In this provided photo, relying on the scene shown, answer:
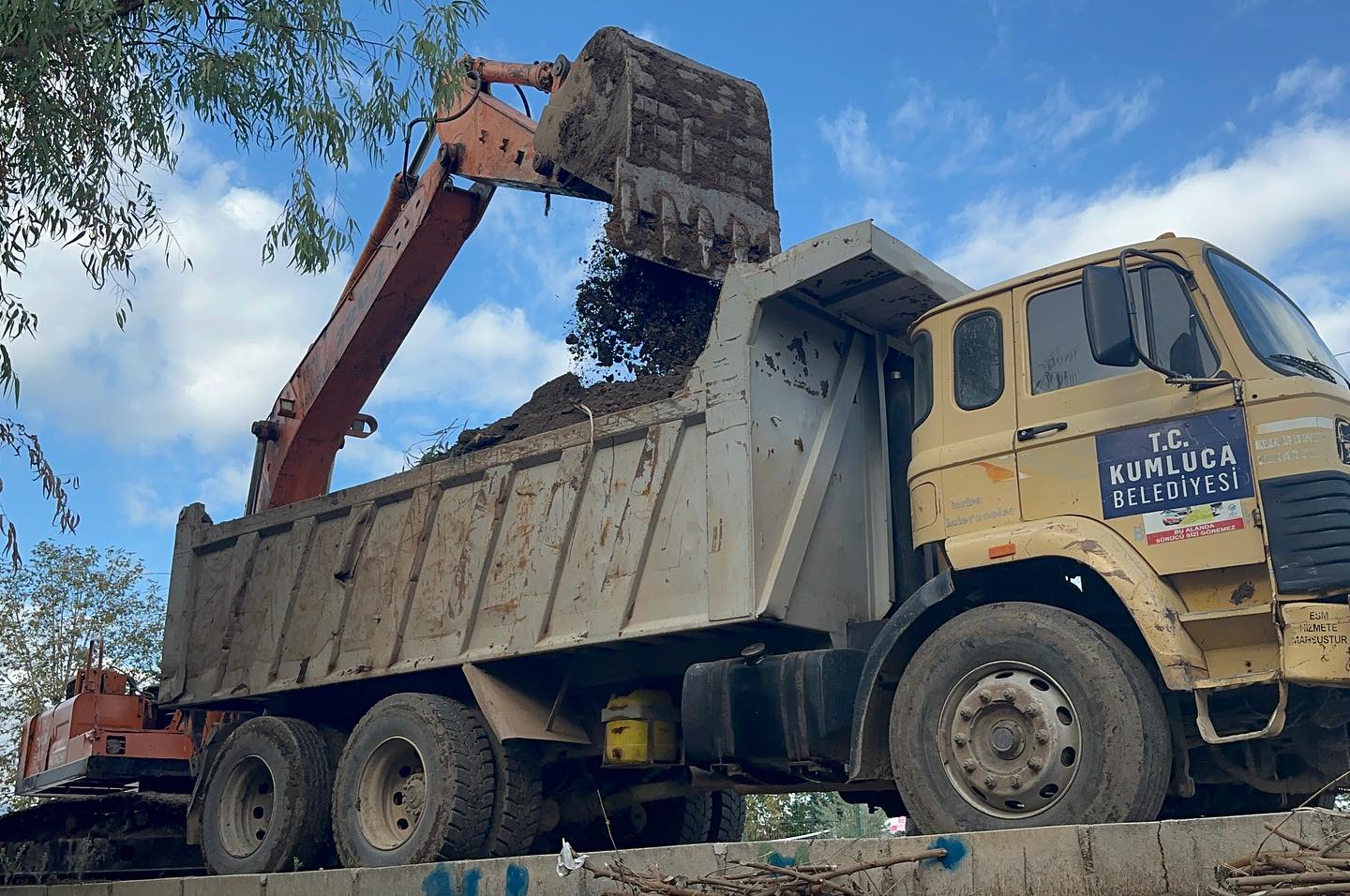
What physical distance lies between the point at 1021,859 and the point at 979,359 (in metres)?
2.46

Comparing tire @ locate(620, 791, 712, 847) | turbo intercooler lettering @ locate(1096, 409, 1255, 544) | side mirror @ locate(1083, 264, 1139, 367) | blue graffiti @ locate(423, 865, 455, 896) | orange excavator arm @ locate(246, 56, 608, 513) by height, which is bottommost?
blue graffiti @ locate(423, 865, 455, 896)

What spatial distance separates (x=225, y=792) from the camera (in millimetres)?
8789

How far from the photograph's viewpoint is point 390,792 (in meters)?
7.95

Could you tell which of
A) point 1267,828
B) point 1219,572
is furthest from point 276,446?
point 1267,828

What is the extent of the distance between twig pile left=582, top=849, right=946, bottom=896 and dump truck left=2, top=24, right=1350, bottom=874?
66 cm

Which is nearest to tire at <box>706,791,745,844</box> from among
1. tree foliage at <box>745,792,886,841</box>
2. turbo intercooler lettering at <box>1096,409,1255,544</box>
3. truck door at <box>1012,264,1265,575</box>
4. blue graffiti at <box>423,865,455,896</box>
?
blue graffiti at <box>423,865,455,896</box>

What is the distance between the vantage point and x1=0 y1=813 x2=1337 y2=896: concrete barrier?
423 cm

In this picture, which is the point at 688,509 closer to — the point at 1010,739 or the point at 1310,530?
the point at 1010,739

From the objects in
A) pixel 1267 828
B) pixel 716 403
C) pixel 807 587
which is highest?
pixel 716 403

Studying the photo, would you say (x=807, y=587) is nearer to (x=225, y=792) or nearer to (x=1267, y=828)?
(x=1267, y=828)

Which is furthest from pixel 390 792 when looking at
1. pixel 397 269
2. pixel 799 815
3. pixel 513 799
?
pixel 799 815

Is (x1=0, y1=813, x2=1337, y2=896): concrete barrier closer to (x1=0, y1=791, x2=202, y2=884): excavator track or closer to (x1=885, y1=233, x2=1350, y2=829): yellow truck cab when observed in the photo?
(x1=885, y1=233, x2=1350, y2=829): yellow truck cab

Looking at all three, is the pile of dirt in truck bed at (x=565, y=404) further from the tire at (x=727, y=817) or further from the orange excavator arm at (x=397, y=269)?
the tire at (x=727, y=817)

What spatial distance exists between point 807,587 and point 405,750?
2.75 meters
